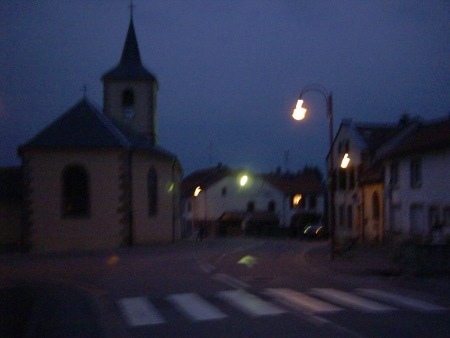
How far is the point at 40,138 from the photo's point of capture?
38250 mm

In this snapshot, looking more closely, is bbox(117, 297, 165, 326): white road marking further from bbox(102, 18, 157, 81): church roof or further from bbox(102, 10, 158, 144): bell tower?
bbox(102, 18, 157, 81): church roof

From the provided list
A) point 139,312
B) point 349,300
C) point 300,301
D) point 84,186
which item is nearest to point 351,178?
point 84,186

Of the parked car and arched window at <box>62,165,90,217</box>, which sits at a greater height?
arched window at <box>62,165,90,217</box>

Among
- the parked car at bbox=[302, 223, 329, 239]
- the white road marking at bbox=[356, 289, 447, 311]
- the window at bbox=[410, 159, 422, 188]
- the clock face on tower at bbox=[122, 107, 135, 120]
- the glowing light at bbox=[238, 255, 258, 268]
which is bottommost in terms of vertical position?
the parked car at bbox=[302, 223, 329, 239]

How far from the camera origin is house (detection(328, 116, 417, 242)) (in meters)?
40.7

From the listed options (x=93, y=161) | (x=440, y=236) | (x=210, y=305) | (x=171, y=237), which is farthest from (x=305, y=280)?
(x=171, y=237)

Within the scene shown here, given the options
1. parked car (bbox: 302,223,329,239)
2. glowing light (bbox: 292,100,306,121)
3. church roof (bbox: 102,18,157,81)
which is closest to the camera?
glowing light (bbox: 292,100,306,121)

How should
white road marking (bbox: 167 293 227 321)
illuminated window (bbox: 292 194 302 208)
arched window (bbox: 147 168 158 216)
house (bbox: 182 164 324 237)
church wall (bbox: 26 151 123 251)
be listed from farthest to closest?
house (bbox: 182 164 324 237)
illuminated window (bbox: 292 194 302 208)
arched window (bbox: 147 168 158 216)
church wall (bbox: 26 151 123 251)
white road marking (bbox: 167 293 227 321)

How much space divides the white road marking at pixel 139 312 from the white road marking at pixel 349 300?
4004 mm

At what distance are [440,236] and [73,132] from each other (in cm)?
2131

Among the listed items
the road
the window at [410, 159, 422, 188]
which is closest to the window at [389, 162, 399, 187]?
the window at [410, 159, 422, 188]

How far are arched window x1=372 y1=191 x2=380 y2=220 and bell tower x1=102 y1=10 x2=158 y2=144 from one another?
15779mm

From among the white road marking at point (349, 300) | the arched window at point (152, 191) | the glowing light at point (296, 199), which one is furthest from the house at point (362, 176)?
the glowing light at point (296, 199)

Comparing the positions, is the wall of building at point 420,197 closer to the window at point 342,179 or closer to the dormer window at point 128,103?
the window at point 342,179
